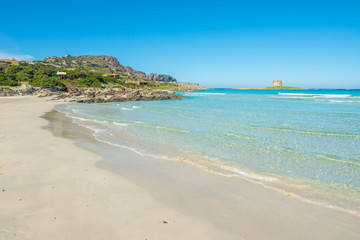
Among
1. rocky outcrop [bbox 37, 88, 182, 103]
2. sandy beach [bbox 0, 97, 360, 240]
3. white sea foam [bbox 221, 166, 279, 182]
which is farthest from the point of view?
rocky outcrop [bbox 37, 88, 182, 103]

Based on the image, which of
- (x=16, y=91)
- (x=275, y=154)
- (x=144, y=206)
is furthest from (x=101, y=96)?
(x=144, y=206)

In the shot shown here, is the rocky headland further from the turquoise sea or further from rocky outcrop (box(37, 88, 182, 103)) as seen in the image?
the turquoise sea

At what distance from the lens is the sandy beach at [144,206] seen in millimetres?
4617

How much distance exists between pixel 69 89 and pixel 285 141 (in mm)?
64934

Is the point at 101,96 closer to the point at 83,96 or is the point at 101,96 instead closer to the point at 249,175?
the point at 83,96

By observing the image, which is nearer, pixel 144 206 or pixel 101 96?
pixel 144 206

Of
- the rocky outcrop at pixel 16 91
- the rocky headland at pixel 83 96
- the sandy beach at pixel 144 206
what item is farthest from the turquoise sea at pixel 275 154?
the rocky outcrop at pixel 16 91

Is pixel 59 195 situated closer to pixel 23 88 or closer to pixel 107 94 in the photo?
pixel 107 94

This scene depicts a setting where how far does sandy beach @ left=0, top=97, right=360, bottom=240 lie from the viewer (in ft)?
15.1

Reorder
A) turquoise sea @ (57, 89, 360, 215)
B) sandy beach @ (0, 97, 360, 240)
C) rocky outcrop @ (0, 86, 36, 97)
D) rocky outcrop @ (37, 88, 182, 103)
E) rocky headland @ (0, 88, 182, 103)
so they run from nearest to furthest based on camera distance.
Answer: sandy beach @ (0, 97, 360, 240) → turquoise sea @ (57, 89, 360, 215) → rocky headland @ (0, 88, 182, 103) → rocky outcrop @ (37, 88, 182, 103) → rocky outcrop @ (0, 86, 36, 97)

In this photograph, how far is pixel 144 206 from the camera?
567cm

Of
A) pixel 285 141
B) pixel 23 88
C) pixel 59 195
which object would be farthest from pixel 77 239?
pixel 23 88

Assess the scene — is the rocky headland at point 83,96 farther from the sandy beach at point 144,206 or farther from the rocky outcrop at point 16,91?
the sandy beach at point 144,206

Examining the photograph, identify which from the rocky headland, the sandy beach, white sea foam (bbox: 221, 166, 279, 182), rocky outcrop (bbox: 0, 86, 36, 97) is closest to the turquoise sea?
white sea foam (bbox: 221, 166, 279, 182)
